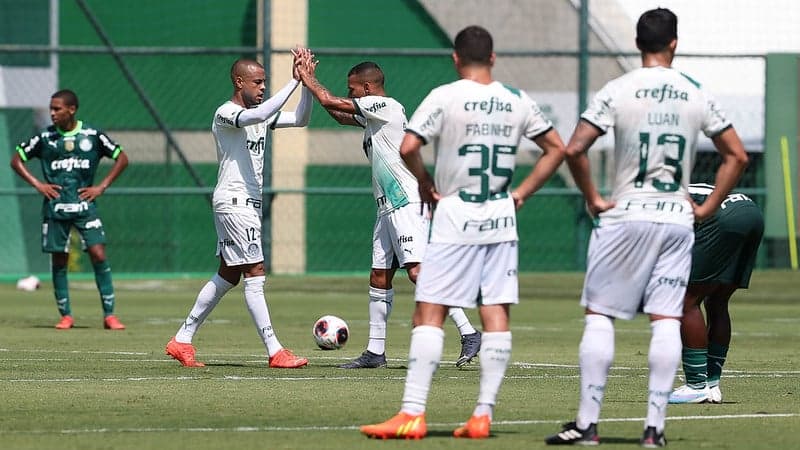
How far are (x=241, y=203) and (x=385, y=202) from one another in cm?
105

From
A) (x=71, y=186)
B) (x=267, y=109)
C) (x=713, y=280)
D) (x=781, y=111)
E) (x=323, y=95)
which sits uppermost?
(x=781, y=111)

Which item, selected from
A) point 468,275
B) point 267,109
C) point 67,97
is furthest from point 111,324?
point 468,275

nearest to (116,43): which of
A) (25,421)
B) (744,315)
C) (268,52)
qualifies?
(268,52)

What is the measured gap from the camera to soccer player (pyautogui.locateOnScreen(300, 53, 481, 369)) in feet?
40.6

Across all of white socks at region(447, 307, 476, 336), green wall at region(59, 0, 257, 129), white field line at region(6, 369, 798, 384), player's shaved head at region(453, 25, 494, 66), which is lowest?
white field line at region(6, 369, 798, 384)

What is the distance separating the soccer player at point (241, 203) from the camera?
40.4 feet

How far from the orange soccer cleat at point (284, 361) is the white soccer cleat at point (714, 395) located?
10.4 feet

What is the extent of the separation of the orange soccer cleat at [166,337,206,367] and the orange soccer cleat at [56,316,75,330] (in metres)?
4.55

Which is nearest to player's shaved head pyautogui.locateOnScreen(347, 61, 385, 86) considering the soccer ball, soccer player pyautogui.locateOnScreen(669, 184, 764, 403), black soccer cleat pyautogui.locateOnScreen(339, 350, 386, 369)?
black soccer cleat pyautogui.locateOnScreen(339, 350, 386, 369)

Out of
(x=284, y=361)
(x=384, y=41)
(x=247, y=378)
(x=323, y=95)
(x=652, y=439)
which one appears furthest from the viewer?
(x=384, y=41)

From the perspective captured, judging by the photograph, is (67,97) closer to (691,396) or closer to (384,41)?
(691,396)

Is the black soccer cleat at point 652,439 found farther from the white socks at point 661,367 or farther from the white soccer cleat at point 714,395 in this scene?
the white soccer cleat at point 714,395

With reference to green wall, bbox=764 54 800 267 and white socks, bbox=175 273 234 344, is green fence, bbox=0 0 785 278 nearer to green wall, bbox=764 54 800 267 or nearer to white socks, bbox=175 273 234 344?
green wall, bbox=764 54 800 267

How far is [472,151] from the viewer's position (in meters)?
8.38
